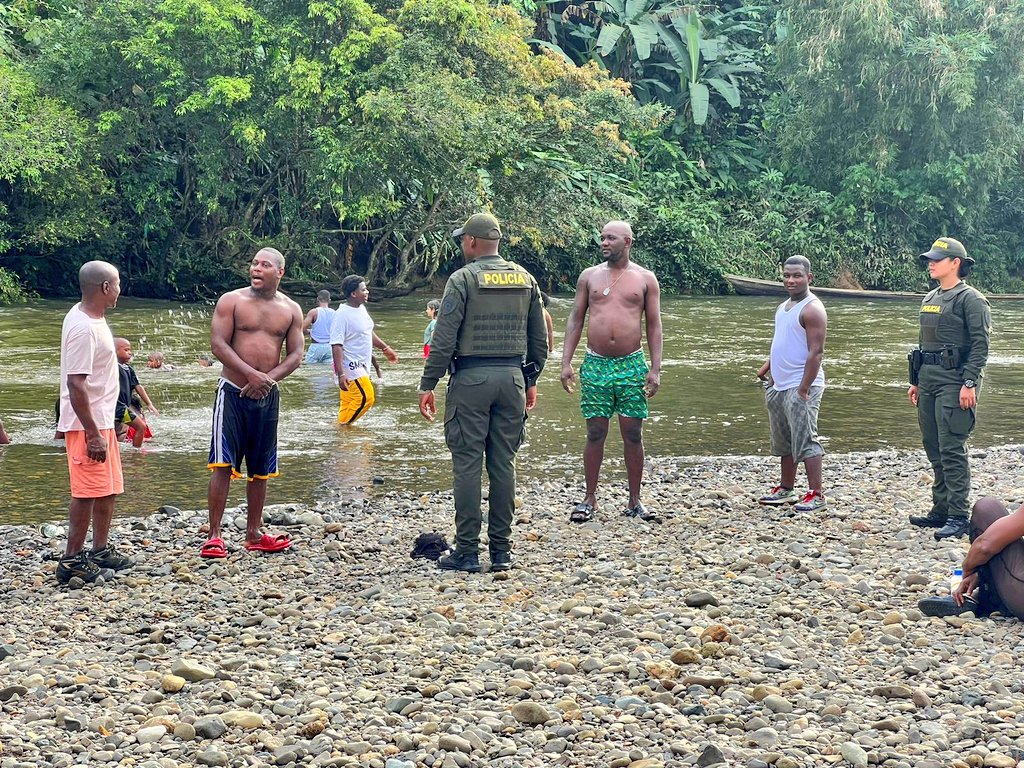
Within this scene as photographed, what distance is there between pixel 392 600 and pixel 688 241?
31.5 metres

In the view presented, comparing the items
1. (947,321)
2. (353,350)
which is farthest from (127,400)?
(947,321)

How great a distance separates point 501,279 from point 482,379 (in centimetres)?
60

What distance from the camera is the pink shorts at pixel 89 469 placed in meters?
6.94

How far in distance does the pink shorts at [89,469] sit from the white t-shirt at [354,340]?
5.42m

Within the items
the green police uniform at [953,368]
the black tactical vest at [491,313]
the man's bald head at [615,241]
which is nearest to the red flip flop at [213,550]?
the black tactical vest at [491,313]

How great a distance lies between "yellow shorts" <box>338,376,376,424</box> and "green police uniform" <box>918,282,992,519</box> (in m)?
6.15

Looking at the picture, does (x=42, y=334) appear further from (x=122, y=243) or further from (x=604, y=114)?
(x=604, y=114)

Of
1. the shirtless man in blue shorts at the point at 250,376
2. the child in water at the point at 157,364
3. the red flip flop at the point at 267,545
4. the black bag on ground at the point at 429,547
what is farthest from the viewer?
the child in water at the point at 157,364

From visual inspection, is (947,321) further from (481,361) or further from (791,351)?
(481,361)

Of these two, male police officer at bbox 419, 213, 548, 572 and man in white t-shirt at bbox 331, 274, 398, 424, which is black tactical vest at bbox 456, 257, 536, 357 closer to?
male police officer at bbox 419, 213, 548, 572

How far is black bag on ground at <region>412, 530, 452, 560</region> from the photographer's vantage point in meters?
7.62

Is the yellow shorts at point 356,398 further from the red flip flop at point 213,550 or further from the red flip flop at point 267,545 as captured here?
the red flip flop at point 213,550

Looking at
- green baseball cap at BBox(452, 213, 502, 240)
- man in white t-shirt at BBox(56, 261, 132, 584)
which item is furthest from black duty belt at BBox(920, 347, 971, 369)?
man in white t-shirt at BBox(56, 261, 132, 584)

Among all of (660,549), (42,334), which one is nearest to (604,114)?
(42,334)
